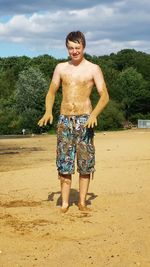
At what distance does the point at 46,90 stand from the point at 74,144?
49994 mm

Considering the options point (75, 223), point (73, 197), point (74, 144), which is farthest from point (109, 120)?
point (75, 223)

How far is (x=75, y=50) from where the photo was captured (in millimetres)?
6730

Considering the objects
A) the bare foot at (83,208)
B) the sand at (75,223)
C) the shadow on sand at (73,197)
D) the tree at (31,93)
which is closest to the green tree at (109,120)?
the tree at (31,93)

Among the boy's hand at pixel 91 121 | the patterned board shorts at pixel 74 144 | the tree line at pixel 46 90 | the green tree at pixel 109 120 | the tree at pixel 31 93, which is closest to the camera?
the boy's hand at pixel 91 121

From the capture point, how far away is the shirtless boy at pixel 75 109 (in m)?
6.74

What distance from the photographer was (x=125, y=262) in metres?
4.71

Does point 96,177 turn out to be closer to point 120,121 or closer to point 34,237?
point 34,237

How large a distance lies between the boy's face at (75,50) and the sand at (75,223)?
1.92 metres

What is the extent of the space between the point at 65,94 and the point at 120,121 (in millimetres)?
39005

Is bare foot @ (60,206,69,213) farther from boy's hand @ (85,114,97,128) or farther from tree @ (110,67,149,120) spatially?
tree @ (110,67,149,120)

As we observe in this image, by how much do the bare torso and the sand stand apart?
50.7 inches

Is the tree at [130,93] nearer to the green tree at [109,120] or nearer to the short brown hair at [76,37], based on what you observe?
the green tree at [109,120]

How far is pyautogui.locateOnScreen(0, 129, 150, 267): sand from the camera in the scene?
486 centimetres

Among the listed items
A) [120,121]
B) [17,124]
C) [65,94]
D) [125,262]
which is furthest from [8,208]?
A: [17,124]
